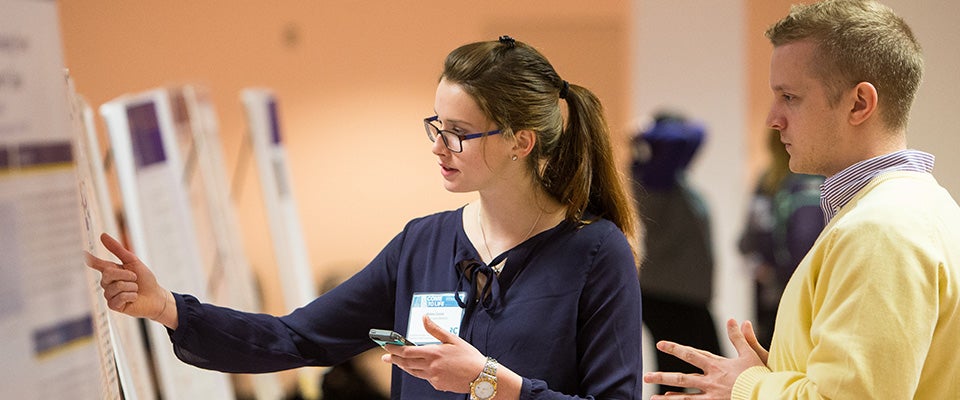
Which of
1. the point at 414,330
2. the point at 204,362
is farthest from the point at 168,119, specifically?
the point at 414,330

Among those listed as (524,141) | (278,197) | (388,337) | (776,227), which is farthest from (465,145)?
(776,227)

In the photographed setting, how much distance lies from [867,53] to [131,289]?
4.34 feet

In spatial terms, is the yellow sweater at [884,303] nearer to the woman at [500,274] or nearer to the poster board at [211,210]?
the woman at [500,274]

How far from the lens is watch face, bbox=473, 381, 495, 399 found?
1.69 meters

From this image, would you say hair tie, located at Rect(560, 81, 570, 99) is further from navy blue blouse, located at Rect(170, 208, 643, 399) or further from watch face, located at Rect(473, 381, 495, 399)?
watch face, located at Rect(473, 381, 495, 399)

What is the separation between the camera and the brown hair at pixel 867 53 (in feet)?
5.09

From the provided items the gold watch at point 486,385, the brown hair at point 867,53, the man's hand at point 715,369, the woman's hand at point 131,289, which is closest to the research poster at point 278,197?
the woman's hand at point 131,289

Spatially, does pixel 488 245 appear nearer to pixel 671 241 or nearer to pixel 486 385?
pixel 486 385

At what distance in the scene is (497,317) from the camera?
1.86 meters

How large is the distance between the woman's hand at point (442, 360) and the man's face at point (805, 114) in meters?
0.63

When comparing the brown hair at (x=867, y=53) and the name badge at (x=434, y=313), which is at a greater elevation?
the brown hair at (x=867, y=53)

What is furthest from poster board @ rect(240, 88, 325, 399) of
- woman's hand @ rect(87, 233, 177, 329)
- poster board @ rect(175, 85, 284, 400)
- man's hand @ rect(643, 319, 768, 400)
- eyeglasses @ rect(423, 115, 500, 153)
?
man's hand @ rect(643, 319, 768, 400)

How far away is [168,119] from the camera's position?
2988 millimetres

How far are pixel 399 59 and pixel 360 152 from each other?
0.82 metres
